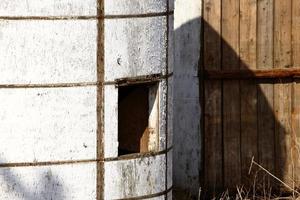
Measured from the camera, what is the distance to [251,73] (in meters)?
11.3

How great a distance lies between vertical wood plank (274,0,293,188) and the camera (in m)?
11.3

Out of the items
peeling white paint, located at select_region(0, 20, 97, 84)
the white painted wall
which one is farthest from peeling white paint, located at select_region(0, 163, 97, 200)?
the white painted wall

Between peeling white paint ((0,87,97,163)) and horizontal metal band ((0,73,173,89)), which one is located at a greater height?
horizontal metal band ((0,73,173,89))

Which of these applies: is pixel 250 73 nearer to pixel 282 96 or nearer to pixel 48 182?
pixel 282 96

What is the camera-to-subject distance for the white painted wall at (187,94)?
11.3 meters

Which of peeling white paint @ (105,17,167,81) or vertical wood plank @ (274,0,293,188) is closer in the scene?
peeling white paint @ (105,17,167,81)

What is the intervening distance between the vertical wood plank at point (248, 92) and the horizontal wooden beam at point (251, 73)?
0.07m

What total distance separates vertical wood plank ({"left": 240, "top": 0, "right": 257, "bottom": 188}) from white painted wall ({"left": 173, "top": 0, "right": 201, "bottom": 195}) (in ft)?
1.42

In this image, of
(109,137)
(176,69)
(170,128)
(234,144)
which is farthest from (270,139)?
(109,137)

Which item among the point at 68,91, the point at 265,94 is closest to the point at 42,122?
the point at 68,91

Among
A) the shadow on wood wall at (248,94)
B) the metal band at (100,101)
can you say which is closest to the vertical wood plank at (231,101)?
the shadow on wood wall at (248,94)

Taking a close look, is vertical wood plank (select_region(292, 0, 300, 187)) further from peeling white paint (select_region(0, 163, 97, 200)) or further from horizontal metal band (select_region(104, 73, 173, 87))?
peeling white paint (select_region(0, 163, 97, 200))

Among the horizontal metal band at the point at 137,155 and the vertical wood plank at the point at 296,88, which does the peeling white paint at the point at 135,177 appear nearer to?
the horizontal metal band at the point at 137,155

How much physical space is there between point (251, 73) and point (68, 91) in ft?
9.48
